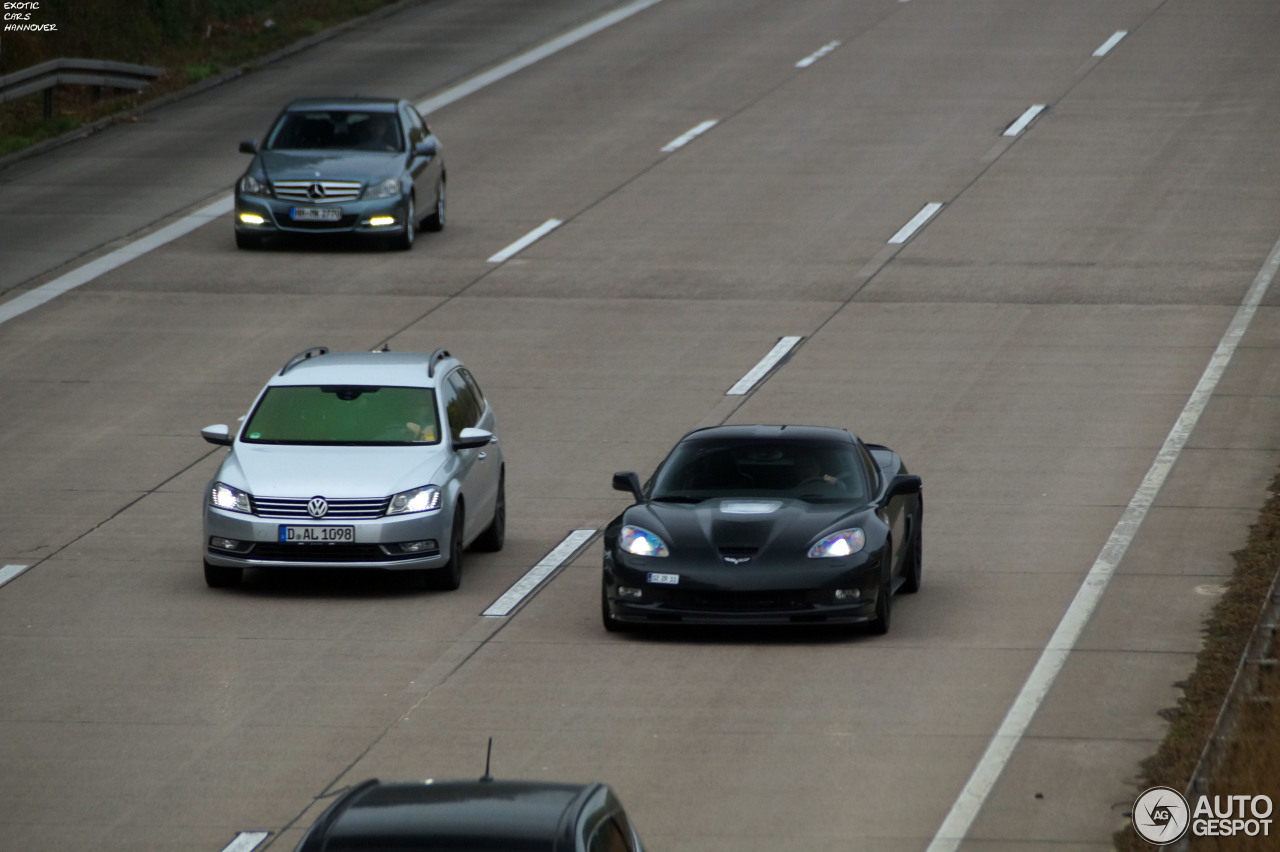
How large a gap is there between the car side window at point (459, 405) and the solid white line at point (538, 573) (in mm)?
1075

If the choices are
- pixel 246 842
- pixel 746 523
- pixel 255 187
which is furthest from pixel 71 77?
pixel 246 842

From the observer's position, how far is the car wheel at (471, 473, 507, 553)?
16172 mm

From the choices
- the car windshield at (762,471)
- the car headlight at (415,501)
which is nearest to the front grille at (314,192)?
the car headlight at (415,501)

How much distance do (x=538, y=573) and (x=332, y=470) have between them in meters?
1.59

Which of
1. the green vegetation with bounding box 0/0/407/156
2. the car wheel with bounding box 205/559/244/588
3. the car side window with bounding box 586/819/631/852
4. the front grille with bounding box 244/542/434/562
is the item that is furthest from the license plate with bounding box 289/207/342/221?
the car side window with bounding box 586/819/631/852

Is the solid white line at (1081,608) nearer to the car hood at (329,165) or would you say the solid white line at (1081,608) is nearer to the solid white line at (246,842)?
the solid white line at (246,842)

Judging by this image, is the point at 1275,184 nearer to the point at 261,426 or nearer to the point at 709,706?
the point at 261,426

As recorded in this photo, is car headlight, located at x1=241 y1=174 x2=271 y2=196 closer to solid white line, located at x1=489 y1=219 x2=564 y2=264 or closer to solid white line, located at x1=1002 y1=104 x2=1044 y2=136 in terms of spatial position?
solid white line, located at x1=489 y1=219 x2=564 y2=264

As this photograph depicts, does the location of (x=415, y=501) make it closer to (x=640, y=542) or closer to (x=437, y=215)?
(x=640, y=542)

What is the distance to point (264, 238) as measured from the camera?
2952cm

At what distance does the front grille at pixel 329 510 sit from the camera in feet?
48.0

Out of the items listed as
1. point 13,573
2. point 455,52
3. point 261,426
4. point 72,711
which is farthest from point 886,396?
point 455,52

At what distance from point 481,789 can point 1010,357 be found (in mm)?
16997

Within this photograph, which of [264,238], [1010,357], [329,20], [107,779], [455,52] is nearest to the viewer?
[107,779]
